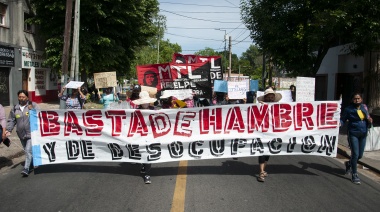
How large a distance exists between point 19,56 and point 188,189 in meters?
18.4

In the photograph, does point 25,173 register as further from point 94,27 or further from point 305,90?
point 94,27

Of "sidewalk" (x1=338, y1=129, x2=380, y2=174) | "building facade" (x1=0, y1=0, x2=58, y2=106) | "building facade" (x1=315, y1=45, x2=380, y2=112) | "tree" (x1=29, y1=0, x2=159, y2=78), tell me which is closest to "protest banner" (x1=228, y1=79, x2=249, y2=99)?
"sidewalk" (x1=338, y1=129, x2=380, y2=174)

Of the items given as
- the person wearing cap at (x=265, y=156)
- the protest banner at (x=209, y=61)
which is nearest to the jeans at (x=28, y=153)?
the person wearing cap at (x=265, y=156)

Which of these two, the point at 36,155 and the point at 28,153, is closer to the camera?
the point at 36,155

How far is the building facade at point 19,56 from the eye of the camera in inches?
753

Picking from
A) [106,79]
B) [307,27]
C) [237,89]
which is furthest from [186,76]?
[106,79]

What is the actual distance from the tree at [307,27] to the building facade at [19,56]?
Answer: 42.5ft

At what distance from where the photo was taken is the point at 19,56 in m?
20.5

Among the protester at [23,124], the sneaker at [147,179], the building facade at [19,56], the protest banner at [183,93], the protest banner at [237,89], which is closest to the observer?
the sneaker at [147,179]

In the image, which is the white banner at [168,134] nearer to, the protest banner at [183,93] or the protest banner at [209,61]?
the protest banner at [183,93]

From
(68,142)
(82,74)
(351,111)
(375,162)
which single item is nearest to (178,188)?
(68,142)

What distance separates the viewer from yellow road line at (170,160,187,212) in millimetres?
4762

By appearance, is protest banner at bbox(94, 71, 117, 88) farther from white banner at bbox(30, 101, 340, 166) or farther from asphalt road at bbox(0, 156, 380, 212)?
white banner at bbox(30, 101, 340, 166)

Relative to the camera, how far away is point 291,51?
535 inches
